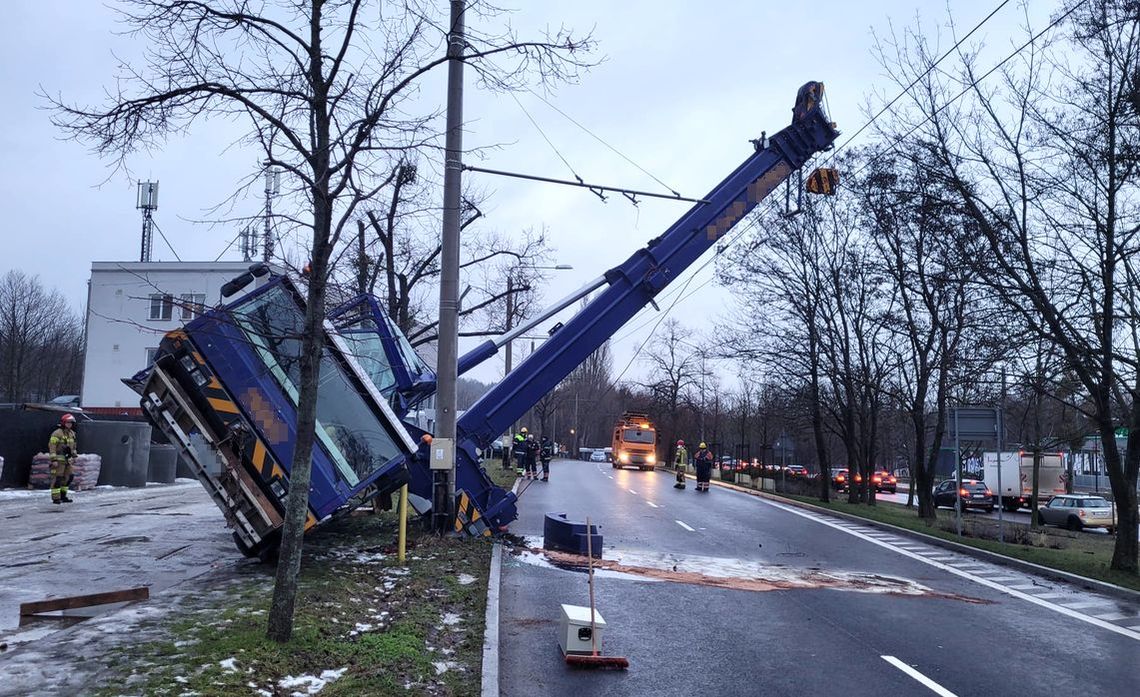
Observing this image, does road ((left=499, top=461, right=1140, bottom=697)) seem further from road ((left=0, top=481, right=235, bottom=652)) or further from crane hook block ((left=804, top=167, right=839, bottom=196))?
crane hook block ((left=804, top=167, right=839, bottom=196))

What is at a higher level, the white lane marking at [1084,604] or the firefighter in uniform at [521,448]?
the firefighter in uniform at [521,448]

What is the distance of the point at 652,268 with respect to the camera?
14.8 metres

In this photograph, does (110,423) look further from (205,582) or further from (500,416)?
(205,582)

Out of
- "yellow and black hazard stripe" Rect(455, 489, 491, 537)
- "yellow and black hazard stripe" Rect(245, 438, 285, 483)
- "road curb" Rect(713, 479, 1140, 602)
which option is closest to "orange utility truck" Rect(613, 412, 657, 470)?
"road curb" Rect(713, 479, 1140, 602)

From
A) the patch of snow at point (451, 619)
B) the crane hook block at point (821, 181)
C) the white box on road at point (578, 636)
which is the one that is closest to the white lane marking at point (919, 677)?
the white box on road at point (578, 636)

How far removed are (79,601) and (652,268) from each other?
9716 mm

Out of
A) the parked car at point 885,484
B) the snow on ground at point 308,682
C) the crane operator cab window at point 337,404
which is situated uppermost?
the crane operator cab window at point 337,404

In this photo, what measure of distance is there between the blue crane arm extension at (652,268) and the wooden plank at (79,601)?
6.30 m

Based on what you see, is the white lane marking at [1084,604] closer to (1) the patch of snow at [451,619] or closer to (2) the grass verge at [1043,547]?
(2) the grass verge at [1043,547]

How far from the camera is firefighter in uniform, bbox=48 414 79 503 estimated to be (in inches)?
715

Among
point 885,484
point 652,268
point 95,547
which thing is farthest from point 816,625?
point 885,484

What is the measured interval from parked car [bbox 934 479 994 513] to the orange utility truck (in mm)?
16569

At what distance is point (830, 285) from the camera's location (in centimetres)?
3050

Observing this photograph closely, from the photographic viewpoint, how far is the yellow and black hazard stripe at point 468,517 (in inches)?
524
